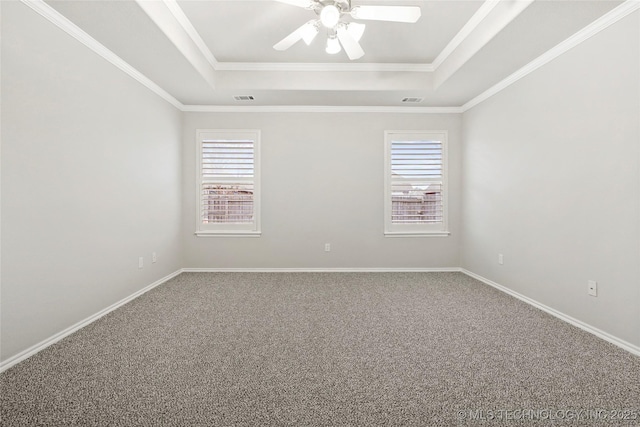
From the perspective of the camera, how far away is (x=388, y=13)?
1.93 metres

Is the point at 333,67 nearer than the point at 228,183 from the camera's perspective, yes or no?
Yes

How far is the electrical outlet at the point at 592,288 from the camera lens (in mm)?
2277

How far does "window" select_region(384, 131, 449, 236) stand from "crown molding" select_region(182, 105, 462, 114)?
338 mm

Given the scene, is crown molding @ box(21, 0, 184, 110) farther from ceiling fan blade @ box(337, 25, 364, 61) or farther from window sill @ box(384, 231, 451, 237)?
window sill @ box(384, 231, 451, 237)

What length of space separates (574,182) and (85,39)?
4340 mm

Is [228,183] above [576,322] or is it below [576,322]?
above

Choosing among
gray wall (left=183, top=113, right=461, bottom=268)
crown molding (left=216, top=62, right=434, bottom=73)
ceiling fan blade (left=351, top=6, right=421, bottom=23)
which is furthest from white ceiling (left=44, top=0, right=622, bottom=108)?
ceiling fan blade (left=351, top=6, right=421, bottom=23)

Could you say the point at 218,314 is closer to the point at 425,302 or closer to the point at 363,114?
the point at 425,302

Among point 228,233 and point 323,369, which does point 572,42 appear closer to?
point 323,369

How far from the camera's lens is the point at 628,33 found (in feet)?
6.67

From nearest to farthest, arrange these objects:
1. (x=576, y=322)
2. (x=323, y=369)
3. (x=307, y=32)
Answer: (x=323, y=369), (x=307, y=32), (x=576, y=322)

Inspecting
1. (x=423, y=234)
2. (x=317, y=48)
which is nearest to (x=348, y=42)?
(x=317, y=48)

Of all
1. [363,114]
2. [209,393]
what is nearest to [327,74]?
[363,114]

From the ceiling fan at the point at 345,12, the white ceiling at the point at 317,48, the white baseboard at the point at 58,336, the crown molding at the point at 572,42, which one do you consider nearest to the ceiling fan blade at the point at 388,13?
the ceiling fan at the point at 345,12
